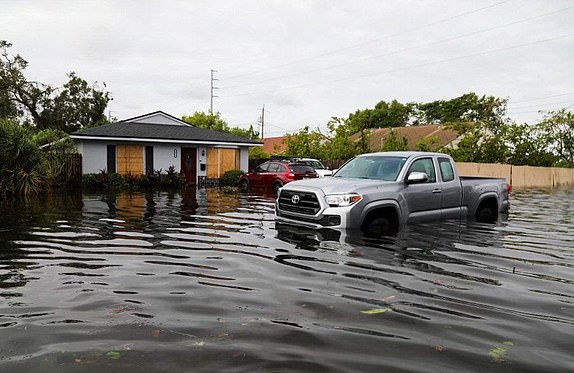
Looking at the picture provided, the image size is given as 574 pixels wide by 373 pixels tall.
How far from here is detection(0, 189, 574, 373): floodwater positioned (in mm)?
3453

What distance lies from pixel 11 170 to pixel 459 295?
58.0 ft

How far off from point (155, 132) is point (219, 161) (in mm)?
4407

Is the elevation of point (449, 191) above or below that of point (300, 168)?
below

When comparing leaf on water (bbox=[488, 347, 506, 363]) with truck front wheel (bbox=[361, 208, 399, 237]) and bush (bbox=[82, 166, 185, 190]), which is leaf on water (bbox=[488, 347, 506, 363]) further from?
bush (bbox=[82, 166, 185, 190])

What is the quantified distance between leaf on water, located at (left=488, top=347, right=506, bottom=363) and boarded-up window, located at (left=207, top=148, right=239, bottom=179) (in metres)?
27.8

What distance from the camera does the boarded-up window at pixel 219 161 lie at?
102 ft

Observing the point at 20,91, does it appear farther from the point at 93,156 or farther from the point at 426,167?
the point at 426,167

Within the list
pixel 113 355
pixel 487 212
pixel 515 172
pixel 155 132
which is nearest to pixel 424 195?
pixel 487 212

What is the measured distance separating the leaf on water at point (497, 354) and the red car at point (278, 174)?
735 inches

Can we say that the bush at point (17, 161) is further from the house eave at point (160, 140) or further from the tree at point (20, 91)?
the tree at point (20, 91)

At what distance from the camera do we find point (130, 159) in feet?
92.3

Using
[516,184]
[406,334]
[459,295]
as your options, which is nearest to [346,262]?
[459,295]

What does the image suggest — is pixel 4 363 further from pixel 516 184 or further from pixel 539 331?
pixel 516 184

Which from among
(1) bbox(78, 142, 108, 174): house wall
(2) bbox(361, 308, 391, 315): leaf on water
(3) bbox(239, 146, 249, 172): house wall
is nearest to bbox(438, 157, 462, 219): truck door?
(2) bbox(361, 308, 391, 315): leaf on water
